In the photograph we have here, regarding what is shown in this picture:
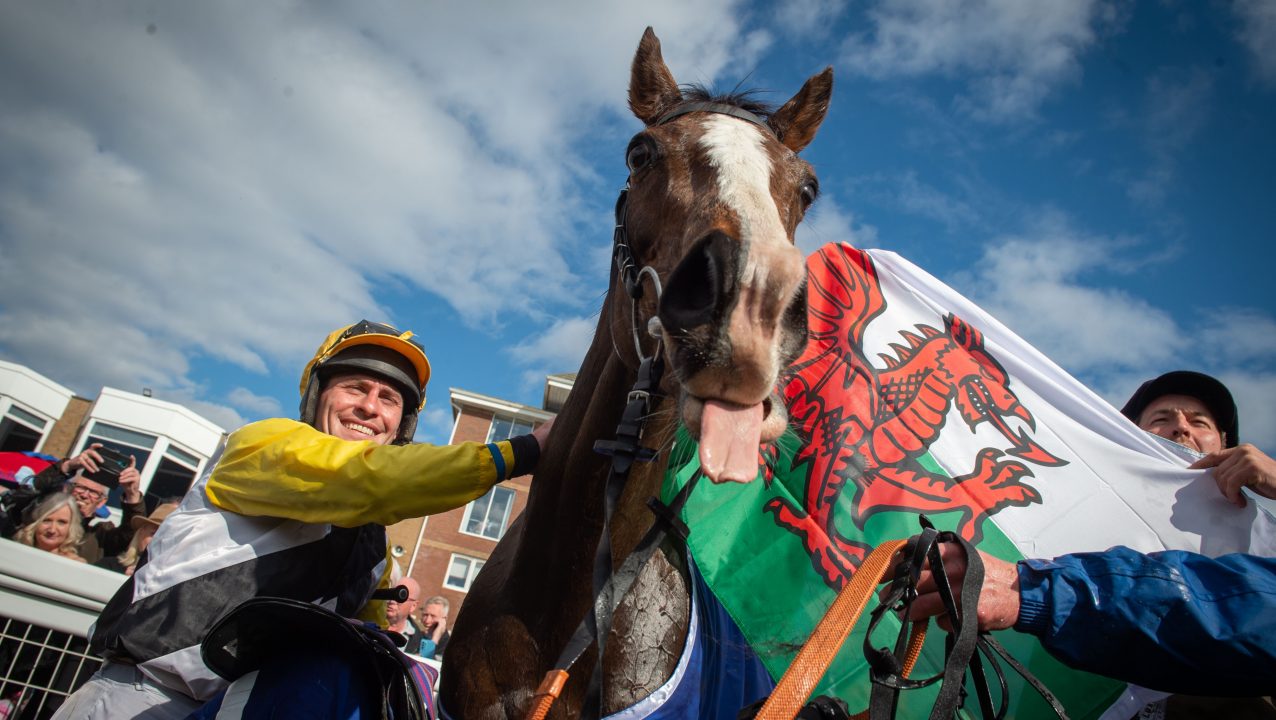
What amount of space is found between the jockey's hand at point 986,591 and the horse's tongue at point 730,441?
0.55m

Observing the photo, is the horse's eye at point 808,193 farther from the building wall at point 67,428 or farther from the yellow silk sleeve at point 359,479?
the building wall at point 67,428

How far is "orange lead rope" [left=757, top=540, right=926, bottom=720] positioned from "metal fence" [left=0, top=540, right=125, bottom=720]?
15.1 feet

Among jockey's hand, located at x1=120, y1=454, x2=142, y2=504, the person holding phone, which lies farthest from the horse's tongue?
the person holding phone

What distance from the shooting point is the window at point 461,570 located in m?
27.3

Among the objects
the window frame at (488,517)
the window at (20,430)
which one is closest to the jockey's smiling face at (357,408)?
the window frame at (488,517)

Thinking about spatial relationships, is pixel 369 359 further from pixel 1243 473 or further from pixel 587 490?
pixel 1243 473

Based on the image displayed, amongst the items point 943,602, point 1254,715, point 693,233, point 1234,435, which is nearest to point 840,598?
point 943,602

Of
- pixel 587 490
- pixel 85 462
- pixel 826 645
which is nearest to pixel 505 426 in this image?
pixel 85 462

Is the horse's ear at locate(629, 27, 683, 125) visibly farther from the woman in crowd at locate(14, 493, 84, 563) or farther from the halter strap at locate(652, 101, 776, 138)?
the woman in crowd at locate(14, 493, 84, 563)

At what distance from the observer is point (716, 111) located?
2836mm

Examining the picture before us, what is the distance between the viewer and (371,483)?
255 cm

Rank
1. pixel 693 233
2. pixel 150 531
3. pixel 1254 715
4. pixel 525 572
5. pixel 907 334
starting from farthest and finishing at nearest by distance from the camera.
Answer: pixel 150 531, pixel 907 334, pixel 525 572, pixel 1254 715, pixel 693 233

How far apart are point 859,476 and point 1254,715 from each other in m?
1.49

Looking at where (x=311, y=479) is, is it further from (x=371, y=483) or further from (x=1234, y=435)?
(x=1234, y=435)
